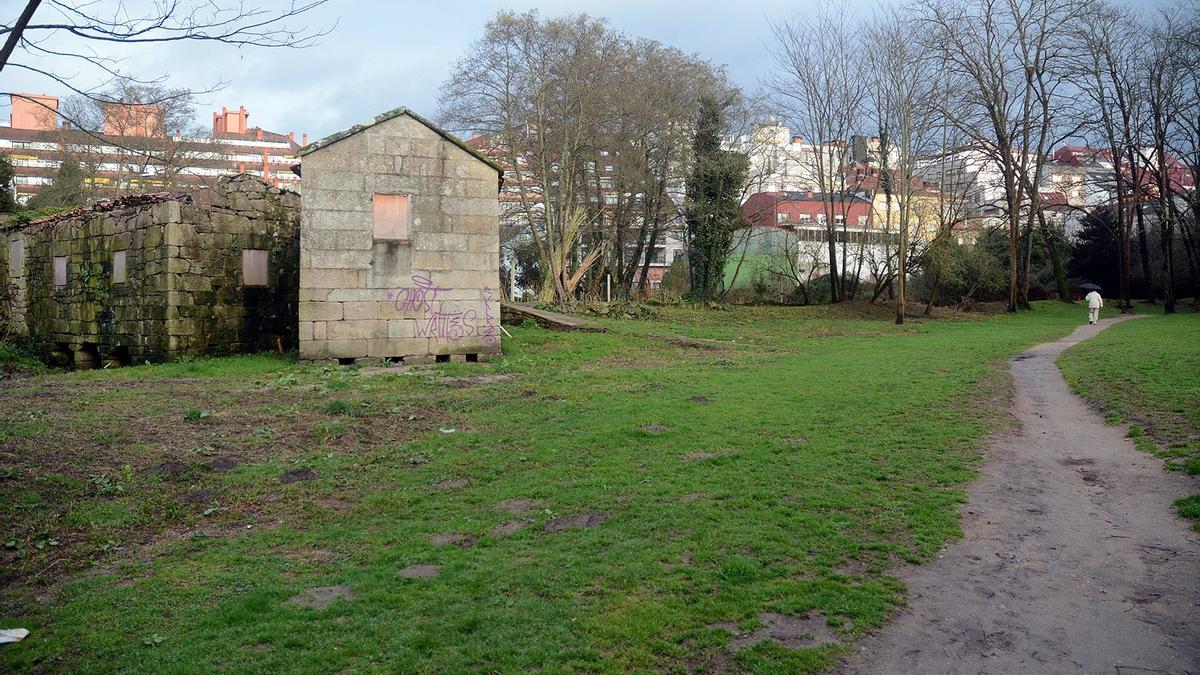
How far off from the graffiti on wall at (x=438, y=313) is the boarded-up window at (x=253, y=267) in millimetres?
3725

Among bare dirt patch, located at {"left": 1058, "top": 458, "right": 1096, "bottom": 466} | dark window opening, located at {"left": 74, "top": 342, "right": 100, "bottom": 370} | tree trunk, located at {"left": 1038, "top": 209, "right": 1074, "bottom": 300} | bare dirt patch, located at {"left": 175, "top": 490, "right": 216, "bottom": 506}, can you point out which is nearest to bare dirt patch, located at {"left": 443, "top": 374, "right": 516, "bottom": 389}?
bare dirt patch, located at {"left": 175, "top": 490, "right": 216, "bottom": 506}

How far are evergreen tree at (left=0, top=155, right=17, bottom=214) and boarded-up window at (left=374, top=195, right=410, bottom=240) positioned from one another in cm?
1987

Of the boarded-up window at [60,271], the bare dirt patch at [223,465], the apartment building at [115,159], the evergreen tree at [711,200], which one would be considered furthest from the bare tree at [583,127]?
the bare dirt patch at [223,465]

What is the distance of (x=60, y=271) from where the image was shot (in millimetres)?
21000

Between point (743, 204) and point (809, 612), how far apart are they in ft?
119

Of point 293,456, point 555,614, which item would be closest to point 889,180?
point 293,456

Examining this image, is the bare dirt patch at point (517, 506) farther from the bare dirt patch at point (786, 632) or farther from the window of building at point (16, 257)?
the window of building at point (16, 257)

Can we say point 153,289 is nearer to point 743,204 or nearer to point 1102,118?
point 743,204

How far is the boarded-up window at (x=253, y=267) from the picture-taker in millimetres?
18734

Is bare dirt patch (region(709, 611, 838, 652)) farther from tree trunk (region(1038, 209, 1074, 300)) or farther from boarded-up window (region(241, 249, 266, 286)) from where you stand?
tree trunk (region(1038, 209, 1074, 300))

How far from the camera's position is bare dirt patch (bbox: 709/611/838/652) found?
15.7ft

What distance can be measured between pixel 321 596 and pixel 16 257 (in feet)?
76.6

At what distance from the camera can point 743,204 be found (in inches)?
1571

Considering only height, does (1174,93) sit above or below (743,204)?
above
